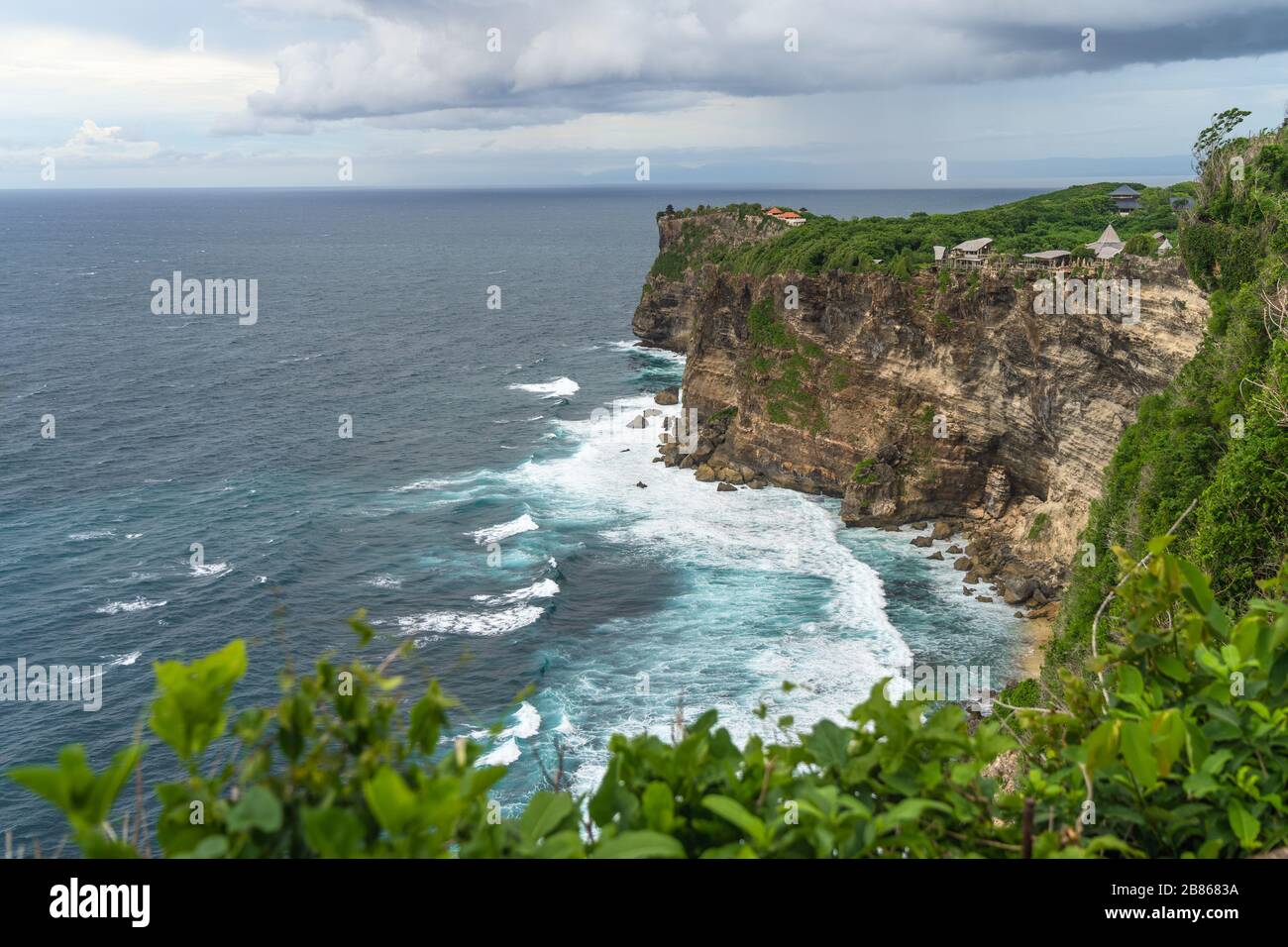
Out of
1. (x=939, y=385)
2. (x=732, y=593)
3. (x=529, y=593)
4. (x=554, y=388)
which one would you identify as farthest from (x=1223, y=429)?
(x=554, y=388)

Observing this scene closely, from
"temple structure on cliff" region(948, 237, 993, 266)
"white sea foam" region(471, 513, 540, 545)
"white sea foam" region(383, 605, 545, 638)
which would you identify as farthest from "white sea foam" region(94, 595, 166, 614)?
"temple structure on cliff" region(948, 237, 993, 266)

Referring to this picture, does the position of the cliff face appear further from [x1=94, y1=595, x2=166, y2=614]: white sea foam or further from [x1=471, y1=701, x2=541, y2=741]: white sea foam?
[x1=94, y1=595, x2=166, y2=614]: white sea foam

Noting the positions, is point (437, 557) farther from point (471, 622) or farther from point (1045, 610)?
point (1045, 610)

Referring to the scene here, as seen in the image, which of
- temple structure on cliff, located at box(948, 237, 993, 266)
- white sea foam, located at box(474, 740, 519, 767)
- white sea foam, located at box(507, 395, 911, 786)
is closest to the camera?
white sea foam, located at box(474, 740, 519, 767)

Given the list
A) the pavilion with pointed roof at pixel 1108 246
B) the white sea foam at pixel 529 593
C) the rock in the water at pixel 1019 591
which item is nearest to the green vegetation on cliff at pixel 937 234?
the pavilion with pointed roof at pixel 1108 246

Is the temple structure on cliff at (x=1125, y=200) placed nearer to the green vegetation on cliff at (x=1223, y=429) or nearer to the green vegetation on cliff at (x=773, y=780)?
the green vegetation on cliff at (x=1223, y=429)
